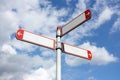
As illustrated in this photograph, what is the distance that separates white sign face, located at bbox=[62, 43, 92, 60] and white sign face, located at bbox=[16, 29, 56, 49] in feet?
1.22

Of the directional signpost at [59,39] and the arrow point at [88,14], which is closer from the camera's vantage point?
the directional signpost at [59,39]

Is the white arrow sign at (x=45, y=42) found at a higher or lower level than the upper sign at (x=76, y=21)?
lower

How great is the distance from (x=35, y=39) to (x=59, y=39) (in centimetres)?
69

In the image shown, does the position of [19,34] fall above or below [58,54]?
above

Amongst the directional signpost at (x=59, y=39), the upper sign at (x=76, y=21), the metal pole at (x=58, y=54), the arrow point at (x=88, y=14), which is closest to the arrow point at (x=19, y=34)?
the directional signpost at (x=59, y=39)

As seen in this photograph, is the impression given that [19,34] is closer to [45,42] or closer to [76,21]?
[45,42]

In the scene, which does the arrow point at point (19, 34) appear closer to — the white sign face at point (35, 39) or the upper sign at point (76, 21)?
the white sign face at point (35, 39)

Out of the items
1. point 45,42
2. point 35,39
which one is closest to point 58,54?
point 45,42

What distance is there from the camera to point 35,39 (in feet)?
21.1

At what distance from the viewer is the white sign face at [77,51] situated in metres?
6.69

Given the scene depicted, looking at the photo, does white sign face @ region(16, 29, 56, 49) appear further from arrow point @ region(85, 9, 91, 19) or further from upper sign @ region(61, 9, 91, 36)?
arrow point @ region(85, 9, 91, 19)

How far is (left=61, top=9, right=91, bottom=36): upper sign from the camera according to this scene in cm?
651

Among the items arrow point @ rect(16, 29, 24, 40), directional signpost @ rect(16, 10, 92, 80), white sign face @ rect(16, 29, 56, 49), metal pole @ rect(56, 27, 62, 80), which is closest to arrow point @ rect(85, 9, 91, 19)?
directional signpost @ rect(16, 10, 92, 80)

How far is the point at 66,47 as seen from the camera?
673 cm
